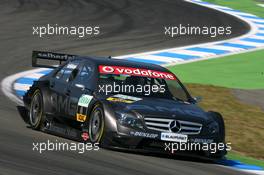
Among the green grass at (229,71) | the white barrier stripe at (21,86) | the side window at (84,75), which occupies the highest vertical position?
the side window at (84,75)

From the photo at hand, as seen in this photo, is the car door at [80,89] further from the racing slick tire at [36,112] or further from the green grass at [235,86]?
the green grass at [235,86]

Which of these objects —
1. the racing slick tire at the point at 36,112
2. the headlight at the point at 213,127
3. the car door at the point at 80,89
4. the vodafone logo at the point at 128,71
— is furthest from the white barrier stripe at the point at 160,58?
the headlight at the point at 213,127

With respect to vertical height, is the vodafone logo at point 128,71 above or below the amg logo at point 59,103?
above

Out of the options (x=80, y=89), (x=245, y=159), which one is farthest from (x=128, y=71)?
(x=245, y=159)

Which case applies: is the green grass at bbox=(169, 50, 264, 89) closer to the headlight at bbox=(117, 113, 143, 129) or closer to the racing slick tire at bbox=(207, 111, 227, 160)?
the racing slick tire at bbox=(207, 111, 227, 160)

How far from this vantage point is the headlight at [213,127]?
1147 cm

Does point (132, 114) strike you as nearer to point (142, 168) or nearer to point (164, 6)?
point (142, 168)

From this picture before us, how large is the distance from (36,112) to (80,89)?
108cm

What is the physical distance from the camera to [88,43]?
24484 millimetres

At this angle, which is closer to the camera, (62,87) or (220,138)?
(220,138)

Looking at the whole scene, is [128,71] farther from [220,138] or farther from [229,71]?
[229,71]

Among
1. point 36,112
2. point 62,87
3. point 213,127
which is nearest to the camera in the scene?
point 213,127

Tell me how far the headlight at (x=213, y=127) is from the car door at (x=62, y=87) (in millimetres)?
2089

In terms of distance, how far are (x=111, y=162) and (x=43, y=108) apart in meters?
2.80
